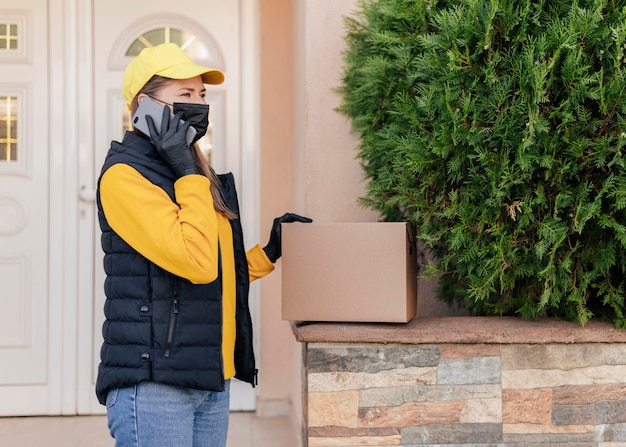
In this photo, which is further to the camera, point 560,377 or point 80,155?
point 80,155

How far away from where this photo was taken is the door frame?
378 cm

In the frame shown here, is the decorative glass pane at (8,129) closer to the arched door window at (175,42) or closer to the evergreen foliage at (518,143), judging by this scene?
the arched door window at (175,42)

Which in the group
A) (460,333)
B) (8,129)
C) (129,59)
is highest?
(129,59)

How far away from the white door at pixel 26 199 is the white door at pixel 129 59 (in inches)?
8.3

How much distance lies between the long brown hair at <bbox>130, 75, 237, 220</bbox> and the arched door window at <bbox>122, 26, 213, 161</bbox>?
6.25ft

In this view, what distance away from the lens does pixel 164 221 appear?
1.66 metres

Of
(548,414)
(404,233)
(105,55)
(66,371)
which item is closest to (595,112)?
(404,233)

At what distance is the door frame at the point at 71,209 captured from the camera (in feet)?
12.4

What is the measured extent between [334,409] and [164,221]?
2.70 feet

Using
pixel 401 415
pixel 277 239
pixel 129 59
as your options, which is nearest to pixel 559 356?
pixel 401 415

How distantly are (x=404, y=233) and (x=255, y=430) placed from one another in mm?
1938

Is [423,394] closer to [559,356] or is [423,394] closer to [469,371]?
[469,371]

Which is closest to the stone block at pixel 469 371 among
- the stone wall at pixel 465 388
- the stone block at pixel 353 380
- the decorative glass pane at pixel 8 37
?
the stone wall at pixel 465 388

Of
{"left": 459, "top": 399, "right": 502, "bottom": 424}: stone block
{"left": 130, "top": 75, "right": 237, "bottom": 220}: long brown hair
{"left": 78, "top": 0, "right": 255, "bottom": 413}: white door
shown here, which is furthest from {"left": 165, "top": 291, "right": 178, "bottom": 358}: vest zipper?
{"left": 78, "top": 0, "right": 255, "bottom": 413}: white door
